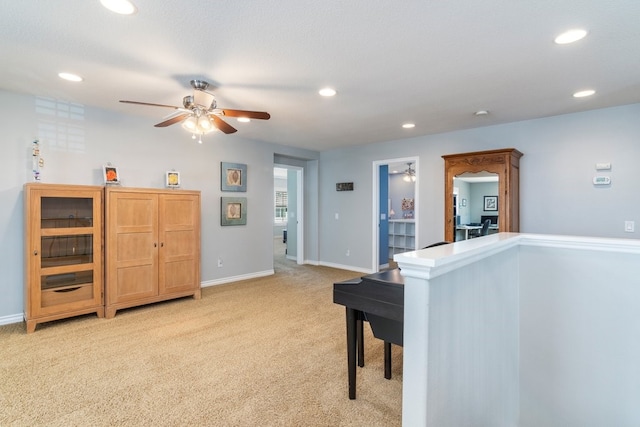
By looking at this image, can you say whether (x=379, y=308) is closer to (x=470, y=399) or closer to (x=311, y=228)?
(x=470, y=399)

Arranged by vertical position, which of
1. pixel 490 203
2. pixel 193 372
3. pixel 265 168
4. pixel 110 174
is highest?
pixel 265 168

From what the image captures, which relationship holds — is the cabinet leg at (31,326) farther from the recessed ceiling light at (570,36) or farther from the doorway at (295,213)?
the recessed ceiling light at (570,36)

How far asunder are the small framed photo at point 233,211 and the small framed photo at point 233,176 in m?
0.18

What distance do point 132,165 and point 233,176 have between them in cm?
146

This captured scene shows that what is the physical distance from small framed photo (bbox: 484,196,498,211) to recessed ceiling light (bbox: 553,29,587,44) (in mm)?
2189

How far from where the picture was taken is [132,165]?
4043 millimetres

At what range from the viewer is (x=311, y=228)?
678 centimetres

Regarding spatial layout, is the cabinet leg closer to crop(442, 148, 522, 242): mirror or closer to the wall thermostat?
crop(442, 148, 522, 242): mirror

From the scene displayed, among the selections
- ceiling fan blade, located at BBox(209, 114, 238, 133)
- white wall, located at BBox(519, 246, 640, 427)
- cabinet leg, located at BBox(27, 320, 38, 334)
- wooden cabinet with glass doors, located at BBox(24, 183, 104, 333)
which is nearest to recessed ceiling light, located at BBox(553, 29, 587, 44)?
white wall, located at BBox(519, 246, 640, 427)

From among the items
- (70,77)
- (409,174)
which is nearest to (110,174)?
(70,77)

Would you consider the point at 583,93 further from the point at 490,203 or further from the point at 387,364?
A: the point at 387,364

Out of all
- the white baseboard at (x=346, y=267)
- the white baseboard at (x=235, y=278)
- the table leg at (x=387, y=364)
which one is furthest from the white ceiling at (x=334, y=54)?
the white baseboard at (x=346, y=267)

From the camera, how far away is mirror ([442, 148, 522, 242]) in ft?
12.9


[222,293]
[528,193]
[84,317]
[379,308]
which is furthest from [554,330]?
[84,317]
